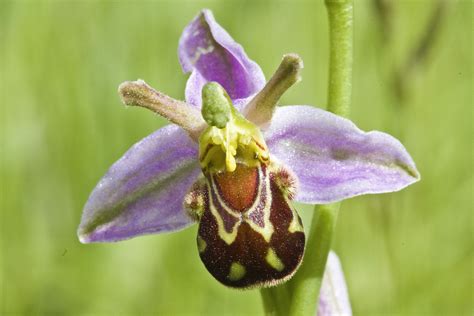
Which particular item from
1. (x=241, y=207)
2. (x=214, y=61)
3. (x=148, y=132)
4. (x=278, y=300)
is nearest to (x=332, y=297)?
(x=278, y=300)

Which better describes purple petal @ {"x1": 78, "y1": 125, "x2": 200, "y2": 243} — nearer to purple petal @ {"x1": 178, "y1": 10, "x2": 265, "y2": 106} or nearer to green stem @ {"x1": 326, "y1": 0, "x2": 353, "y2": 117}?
purple petal @ {"x1": 178, "y1": 10, "x2": 265, "y2": 106}

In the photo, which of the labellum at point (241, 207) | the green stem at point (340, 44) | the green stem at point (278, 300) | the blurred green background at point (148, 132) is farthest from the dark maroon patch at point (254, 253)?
the blurred green background at point (148, 132)

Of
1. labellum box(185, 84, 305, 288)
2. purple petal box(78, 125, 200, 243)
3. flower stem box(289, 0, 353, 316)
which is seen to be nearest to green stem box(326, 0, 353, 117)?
flower stem box(289, 0, 353, 316)

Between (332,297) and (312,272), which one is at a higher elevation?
(312,272)

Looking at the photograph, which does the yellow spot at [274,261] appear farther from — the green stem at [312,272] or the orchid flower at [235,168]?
the green stem at [312,272]

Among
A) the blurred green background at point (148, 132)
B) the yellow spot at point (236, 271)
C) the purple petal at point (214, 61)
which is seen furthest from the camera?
the blurred green background at point (148, 132)

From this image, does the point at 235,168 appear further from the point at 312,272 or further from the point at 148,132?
the point at 148,132
